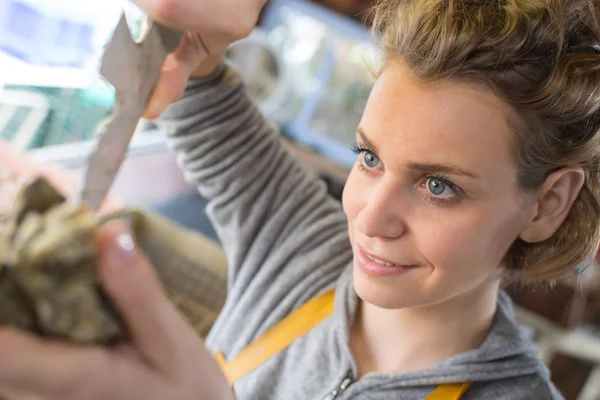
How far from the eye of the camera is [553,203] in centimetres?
97

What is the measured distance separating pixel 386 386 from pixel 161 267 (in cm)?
122

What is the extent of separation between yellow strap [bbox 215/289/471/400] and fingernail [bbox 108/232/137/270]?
2.02ft

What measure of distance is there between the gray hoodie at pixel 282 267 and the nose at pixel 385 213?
254 mm

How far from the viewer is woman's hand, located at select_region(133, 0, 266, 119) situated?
76cm

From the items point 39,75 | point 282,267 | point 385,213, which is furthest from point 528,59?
point 39,75

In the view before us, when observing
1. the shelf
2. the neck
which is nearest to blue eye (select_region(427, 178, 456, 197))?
the neck

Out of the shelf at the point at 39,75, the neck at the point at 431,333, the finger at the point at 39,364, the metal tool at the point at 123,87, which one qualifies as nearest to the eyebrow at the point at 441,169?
the neck at the point at 431,333

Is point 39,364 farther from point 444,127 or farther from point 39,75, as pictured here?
point 39,75

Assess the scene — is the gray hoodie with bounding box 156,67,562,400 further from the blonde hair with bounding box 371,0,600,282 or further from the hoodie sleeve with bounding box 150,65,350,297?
the blonde hair with bounding box 371,0,600,282

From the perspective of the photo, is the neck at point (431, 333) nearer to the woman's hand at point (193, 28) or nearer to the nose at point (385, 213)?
the nose at point (385, 213)

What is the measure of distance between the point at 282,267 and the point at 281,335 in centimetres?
13

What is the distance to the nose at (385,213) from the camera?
870 millimetres

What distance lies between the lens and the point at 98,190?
77 cm

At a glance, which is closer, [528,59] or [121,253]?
[121,253]
